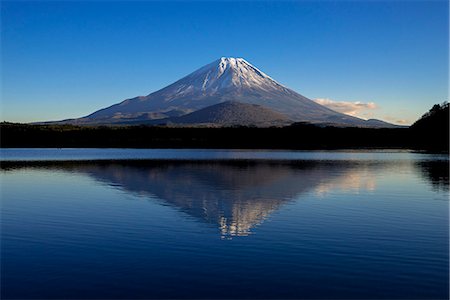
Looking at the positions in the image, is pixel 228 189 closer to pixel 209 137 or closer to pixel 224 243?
pixel 224 243

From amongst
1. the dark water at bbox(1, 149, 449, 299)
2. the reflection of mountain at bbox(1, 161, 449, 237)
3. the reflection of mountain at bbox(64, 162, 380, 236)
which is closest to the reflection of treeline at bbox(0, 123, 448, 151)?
the reflection of mountain at bbox(1, 161, 449, 237)

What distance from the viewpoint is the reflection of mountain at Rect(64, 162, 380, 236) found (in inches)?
828

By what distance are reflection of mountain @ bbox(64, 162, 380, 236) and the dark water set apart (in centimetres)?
14

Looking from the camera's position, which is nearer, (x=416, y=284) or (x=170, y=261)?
(x=416, y=284)

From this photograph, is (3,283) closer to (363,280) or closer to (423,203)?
(363,280)

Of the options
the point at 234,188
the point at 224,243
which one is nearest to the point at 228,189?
the point at 234,188

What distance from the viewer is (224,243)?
15453 mm

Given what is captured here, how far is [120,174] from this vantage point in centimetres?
4209

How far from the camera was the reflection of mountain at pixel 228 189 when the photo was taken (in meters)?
21.0

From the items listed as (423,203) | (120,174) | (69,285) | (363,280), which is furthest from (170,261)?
(120,174)

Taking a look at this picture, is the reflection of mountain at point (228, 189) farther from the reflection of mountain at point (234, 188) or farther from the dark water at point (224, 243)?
the dark water at point (224, 243)

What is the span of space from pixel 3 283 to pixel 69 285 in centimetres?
157

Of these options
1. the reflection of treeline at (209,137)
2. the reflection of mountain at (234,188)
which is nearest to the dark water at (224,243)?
the reflection of mountain at (234,188)

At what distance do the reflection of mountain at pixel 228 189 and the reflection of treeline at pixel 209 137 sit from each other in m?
92.5
